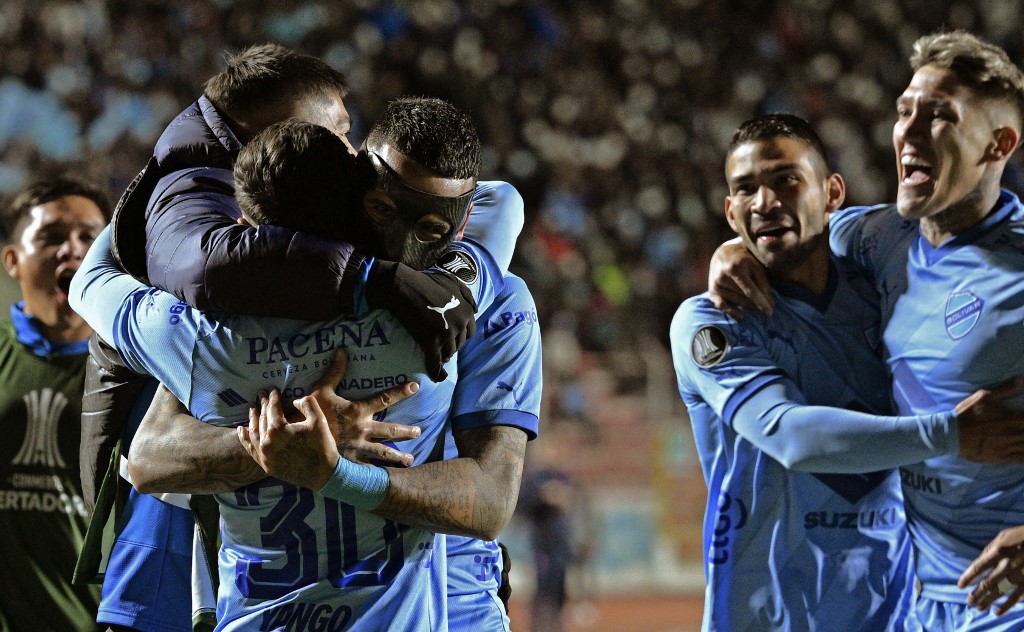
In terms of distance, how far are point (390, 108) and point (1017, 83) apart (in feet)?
6.34

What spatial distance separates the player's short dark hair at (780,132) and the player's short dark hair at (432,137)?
135 centimetres

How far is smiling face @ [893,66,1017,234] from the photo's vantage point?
316cm

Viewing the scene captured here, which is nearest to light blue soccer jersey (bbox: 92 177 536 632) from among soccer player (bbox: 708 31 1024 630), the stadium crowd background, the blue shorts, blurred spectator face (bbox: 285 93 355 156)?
the blue shorts

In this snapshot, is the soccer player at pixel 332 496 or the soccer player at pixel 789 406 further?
the soccer player at pixel 789 406

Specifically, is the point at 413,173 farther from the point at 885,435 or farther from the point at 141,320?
the point at 885,435

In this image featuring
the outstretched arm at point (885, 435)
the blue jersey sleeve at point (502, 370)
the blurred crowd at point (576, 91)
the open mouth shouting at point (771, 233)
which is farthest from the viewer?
the blurred crowd at point (576, 91)

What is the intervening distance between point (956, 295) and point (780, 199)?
57 cm

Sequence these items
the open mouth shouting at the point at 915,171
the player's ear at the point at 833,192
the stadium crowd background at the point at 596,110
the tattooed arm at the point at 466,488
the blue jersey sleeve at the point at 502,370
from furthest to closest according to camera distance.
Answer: the stadium crowd background at the point at 596,110 → the player's ear at the point at 833,192 → the open mouth shouting at the point at 915,171 → the blue jersey sleeve at the point at 502,370 → the tattooed arm at the point at 466,488

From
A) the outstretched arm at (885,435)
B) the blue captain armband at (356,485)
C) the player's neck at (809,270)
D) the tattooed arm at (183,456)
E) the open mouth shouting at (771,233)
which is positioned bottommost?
the blue captain armband at (356,485)

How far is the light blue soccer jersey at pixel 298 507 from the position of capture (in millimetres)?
2225

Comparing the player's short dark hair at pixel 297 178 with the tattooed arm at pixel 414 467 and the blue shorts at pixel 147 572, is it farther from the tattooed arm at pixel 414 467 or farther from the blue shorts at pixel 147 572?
the blue shorts at pixel 147 572

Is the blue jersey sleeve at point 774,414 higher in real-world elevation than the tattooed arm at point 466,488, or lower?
higher

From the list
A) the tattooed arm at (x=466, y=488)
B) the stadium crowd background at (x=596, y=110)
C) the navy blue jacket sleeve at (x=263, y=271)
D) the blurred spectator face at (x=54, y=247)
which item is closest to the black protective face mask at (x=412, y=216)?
the navy blue jacket sleeve at (x=263, y=271)

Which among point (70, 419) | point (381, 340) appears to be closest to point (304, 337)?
point (381, 340)
